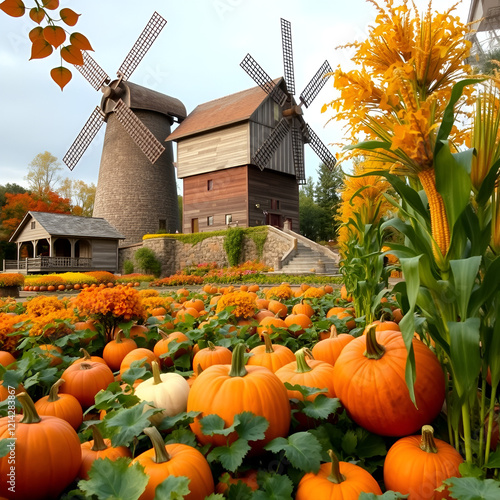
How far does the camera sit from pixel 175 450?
124 centimetres

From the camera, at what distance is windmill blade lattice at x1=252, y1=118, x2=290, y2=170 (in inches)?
727

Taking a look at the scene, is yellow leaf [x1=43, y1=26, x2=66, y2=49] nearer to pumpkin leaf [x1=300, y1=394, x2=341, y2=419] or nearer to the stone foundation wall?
pumpkin leaf [x1=300, y1=394, x2=341, y2=419]

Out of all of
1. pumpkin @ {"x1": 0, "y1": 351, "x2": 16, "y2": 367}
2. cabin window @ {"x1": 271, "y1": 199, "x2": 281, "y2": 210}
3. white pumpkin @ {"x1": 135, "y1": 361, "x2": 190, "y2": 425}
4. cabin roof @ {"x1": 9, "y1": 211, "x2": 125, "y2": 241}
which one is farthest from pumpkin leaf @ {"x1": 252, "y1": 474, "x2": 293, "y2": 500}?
cabin roof @ {"x1": 9, "y1": 211, "x2": 125, "y2": 241}

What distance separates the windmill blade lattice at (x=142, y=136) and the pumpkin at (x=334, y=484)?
21.3 m

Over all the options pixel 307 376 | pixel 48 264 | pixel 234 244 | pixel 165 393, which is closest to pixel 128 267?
pixel 48 264

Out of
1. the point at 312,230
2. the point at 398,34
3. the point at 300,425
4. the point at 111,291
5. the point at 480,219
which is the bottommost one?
the point at 300,425

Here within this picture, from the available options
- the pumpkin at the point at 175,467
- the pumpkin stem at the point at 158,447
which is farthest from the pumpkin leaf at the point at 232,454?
the pumpkin stem at the point at 158,447

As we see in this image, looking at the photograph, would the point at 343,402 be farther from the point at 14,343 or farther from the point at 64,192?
the point at 64,192

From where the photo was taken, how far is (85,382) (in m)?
2.04

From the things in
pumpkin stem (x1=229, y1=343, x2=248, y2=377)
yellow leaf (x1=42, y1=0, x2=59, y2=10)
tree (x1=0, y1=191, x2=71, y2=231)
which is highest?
tree (x1=0, y1=191, x2=71, y2=231)

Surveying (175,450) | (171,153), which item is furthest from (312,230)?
(175,450)

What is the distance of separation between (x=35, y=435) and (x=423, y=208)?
5.15ft

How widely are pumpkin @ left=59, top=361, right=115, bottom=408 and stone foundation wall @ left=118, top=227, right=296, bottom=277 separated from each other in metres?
13.9

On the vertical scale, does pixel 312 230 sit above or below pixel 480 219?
above
